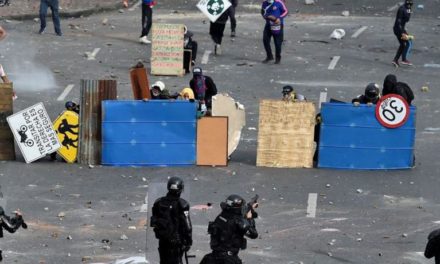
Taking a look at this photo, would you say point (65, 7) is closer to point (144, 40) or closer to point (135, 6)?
point (135, 6)

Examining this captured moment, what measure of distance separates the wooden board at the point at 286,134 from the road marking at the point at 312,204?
1.56 m

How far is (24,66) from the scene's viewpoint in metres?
28.0

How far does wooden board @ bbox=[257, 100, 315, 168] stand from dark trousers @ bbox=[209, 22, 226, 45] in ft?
29.3

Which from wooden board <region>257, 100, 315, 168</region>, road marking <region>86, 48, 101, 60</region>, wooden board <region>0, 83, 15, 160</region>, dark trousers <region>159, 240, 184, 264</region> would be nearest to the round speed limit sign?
wooden board <region>257, 100, 315, 168</region>

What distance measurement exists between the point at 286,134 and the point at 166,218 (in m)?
6.73

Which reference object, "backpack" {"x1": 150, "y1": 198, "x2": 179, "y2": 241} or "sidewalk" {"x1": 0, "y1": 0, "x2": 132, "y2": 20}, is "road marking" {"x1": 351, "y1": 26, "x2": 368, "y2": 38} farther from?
"backpack" {"x1": 150, "y1": 198, "x2": 179, "y2": 241}

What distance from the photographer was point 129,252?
15.7 meters

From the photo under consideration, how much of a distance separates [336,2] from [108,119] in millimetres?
17999

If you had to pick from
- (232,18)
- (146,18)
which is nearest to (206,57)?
(146,18)

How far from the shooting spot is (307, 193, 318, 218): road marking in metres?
17.7

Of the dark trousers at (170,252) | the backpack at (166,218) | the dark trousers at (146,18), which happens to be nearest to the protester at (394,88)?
the dark trousers at (170,252)

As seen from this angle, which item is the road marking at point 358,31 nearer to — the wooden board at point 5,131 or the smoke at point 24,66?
the smoke at point 24,66

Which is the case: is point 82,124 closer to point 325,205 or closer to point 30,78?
point 325,205

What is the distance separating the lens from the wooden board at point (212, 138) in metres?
20.2
